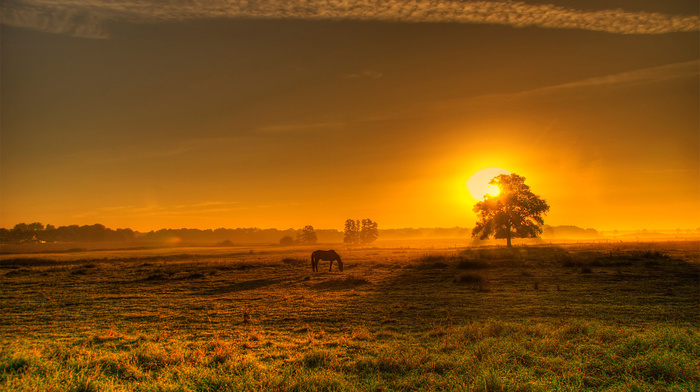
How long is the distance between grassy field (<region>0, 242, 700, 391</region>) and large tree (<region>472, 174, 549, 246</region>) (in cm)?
4414

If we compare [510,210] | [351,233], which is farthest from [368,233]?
[510,210]

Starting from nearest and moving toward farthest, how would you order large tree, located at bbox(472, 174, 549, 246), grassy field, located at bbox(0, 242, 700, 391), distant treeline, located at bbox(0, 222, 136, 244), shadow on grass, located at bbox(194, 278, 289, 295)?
grassy field, located at bbox(0, 242, 700, 391)
shadow on grass, located at bbox(194, 278, 289, 295)
large tree, located at bbox(472, 174, 549, 246)
distant treeline, located at bbox(0, 222, 136, 244)

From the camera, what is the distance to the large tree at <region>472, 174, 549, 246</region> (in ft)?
224

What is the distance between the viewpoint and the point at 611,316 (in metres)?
13.1

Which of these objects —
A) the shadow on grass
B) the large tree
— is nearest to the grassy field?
the shadow on grass

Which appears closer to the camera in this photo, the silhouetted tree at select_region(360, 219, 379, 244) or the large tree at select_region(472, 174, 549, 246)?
the large tree at select_region(472, 174, 549, 246)

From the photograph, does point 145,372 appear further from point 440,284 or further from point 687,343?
point 440,284

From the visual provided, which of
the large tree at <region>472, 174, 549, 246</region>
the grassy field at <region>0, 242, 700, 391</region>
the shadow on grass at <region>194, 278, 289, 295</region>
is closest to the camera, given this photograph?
Answer: the grassy field at <region>0, 242, 700, 391</region>

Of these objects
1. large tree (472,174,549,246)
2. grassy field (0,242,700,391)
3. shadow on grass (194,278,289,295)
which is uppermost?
large tree (472,174,549,246)

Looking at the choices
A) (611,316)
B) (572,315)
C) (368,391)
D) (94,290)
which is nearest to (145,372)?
(368,391)

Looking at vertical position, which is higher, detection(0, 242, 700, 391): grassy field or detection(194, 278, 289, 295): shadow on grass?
detection(0, 242, 700, 391): grassy field

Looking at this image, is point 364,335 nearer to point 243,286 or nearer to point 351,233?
point 243,286

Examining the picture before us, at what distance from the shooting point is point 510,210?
68375mm

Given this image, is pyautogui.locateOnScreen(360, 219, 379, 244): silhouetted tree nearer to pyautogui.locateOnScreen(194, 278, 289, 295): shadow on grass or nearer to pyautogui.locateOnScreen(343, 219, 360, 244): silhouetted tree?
pyautogui.locateOnScreen(343, 219, 360, 244): silhouetted tree
